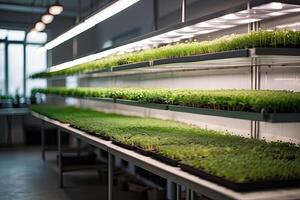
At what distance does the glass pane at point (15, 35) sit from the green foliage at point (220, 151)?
695cm

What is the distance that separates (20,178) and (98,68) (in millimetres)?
→ 2124

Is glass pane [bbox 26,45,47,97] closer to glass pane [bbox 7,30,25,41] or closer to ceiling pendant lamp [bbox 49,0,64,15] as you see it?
Answer: glass pane [bbox 7,30,25,41]

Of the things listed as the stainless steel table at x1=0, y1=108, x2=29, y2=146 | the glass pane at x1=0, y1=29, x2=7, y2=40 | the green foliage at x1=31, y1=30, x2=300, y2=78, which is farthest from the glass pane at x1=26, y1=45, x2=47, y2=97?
the green foliage at x1=31, y1=30, x2=300, y2=78

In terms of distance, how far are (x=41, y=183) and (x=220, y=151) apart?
3780mm

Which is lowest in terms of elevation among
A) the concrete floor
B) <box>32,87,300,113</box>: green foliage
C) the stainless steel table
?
the concrete floor

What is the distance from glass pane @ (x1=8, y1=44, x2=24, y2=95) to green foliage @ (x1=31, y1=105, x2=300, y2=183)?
268 inches

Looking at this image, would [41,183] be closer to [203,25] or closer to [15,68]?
[203,25]

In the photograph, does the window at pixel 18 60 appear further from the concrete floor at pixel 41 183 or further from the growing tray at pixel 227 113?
the growing tray at pixel 227 113

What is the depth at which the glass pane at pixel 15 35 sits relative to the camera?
31.6 ft

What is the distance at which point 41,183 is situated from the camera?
5480 millimetres

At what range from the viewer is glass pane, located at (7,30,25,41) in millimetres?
9641

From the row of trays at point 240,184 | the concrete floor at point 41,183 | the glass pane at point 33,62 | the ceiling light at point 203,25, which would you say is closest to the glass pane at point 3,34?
A: the glass pane at point 33,62

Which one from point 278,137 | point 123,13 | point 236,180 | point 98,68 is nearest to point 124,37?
point 123,13

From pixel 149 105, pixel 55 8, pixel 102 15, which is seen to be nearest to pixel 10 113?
pixel 55 8
